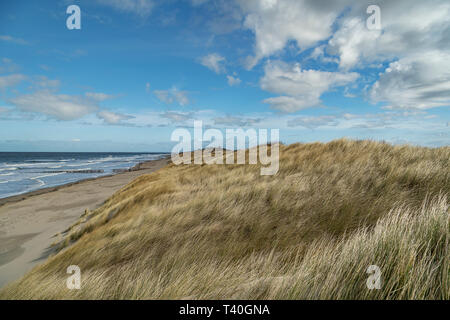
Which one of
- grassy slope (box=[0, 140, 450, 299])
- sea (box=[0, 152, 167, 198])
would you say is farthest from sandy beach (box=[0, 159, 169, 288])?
sea (box=[0, 152, 167, 198])

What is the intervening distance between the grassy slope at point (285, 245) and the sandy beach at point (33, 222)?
1.40 meters

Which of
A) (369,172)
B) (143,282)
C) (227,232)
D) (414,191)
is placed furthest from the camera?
(369,172)

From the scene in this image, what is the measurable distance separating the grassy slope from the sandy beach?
1.40 m

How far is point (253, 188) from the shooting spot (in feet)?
18.9

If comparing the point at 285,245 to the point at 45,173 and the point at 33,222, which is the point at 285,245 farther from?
the point at 45,173

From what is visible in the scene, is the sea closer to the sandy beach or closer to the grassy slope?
the sandy beach

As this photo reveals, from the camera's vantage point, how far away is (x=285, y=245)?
125 inches

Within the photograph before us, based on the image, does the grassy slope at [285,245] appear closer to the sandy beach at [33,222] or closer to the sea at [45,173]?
the sandy beach at [33,222]

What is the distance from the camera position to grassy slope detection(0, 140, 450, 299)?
1.96m

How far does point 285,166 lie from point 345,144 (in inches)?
158

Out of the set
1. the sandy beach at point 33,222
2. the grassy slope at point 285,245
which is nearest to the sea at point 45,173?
the sandy beach at point 33,222

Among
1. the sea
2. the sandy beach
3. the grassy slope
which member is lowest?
the sandy beach
